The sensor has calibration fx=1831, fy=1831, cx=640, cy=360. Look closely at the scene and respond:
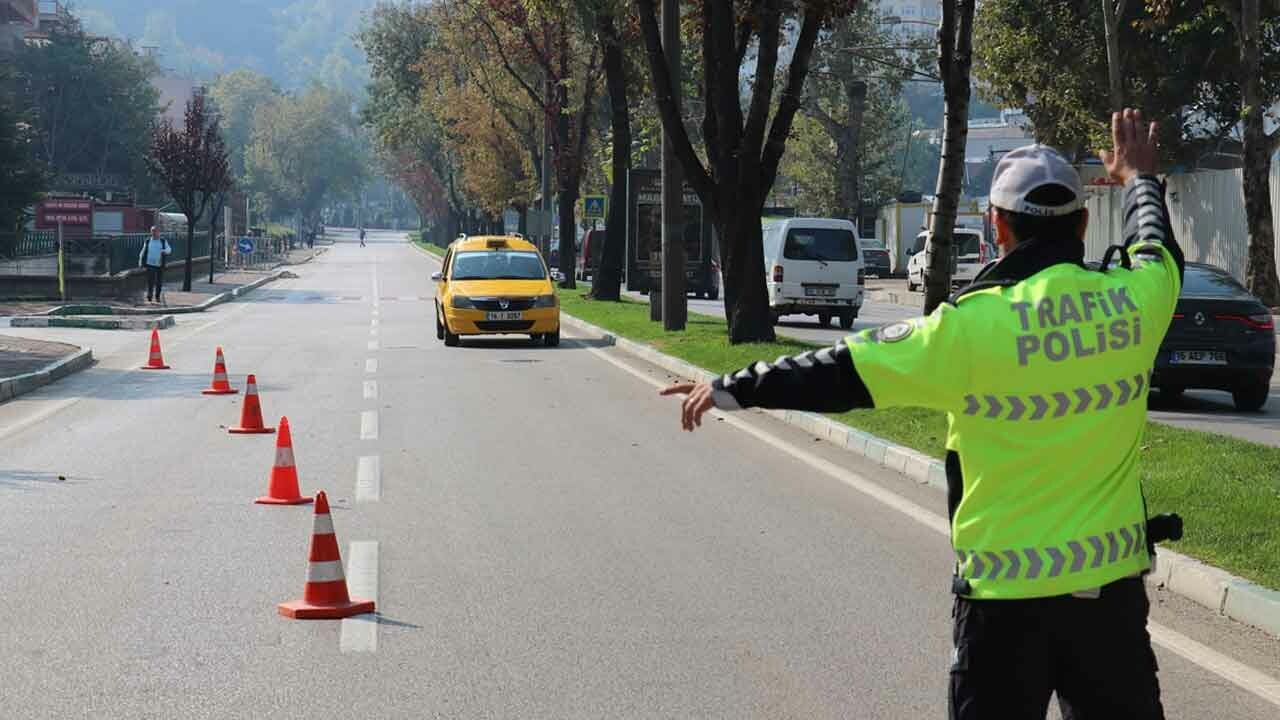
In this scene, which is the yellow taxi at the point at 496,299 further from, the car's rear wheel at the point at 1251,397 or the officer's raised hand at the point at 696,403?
the officer's raised hand at the point at 696,403

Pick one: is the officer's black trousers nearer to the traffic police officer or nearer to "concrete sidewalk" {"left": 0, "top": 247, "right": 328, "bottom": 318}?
the traffic police officer

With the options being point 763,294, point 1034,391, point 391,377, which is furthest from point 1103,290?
point 763,294

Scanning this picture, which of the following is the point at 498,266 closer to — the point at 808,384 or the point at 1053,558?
the point at 808,384

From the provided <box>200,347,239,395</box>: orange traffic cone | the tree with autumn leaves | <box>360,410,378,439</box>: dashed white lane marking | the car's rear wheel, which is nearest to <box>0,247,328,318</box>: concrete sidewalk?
the tree with autumn leaves

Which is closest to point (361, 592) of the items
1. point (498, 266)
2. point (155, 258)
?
point (498, 266)

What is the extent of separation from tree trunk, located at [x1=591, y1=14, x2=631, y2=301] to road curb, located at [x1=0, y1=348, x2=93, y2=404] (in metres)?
15.1

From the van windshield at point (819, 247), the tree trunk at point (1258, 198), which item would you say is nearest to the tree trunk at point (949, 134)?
the tree trunk at point (1258, 198)

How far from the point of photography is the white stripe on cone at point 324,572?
7715 millimetres

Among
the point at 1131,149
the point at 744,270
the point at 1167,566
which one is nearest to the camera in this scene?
the point at 1131,149

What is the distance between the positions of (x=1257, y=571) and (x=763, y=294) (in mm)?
16157

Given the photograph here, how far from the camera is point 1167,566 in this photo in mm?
8555

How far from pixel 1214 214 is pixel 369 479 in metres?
30.9

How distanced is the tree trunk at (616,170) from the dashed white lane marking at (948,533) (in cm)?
1892

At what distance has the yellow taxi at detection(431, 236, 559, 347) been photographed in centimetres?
2730
